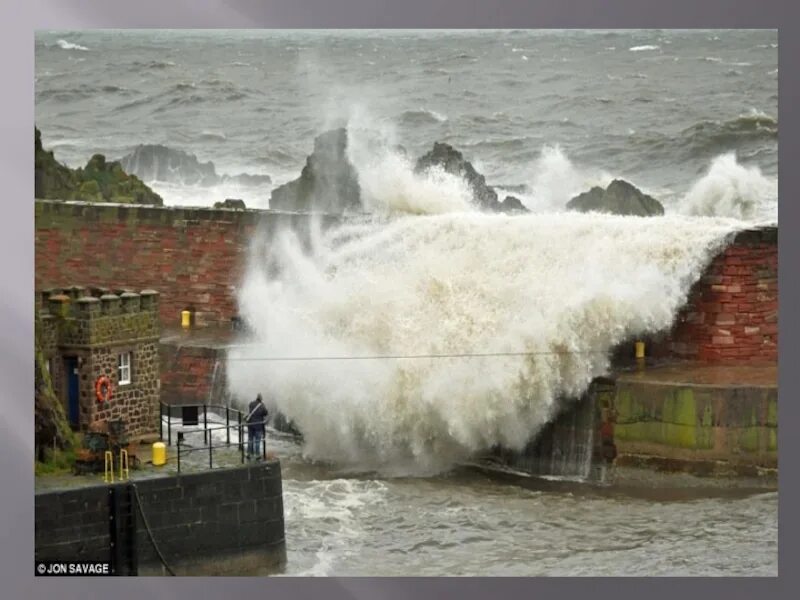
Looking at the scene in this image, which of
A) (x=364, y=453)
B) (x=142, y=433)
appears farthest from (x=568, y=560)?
(x=142, y=433)

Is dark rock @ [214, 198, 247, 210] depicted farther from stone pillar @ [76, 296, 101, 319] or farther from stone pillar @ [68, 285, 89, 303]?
stone pillar @ [76, 296, 101, 319]

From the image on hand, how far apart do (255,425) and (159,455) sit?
1.66 metres

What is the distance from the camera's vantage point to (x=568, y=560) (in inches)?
1374

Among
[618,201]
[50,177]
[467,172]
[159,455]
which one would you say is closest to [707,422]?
[618,201]

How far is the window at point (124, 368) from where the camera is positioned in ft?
115


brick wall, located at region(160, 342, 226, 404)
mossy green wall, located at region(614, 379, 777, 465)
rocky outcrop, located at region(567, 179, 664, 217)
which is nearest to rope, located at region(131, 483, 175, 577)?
brick wall, located at region(160, 342, 226, 404)

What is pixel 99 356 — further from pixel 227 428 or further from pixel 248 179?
pixel 248 179

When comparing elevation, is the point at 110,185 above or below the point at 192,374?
above

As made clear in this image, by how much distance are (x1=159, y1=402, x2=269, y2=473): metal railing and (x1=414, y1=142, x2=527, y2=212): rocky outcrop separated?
13.0 ft

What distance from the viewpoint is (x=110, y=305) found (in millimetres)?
35125

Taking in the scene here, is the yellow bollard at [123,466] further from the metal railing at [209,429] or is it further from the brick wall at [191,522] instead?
the metal railing at [209,429]

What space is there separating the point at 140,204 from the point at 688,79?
732 centimetres

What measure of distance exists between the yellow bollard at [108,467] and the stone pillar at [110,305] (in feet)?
6.50

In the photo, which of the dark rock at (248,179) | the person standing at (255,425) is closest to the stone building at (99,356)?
the person standing at (255,425)
